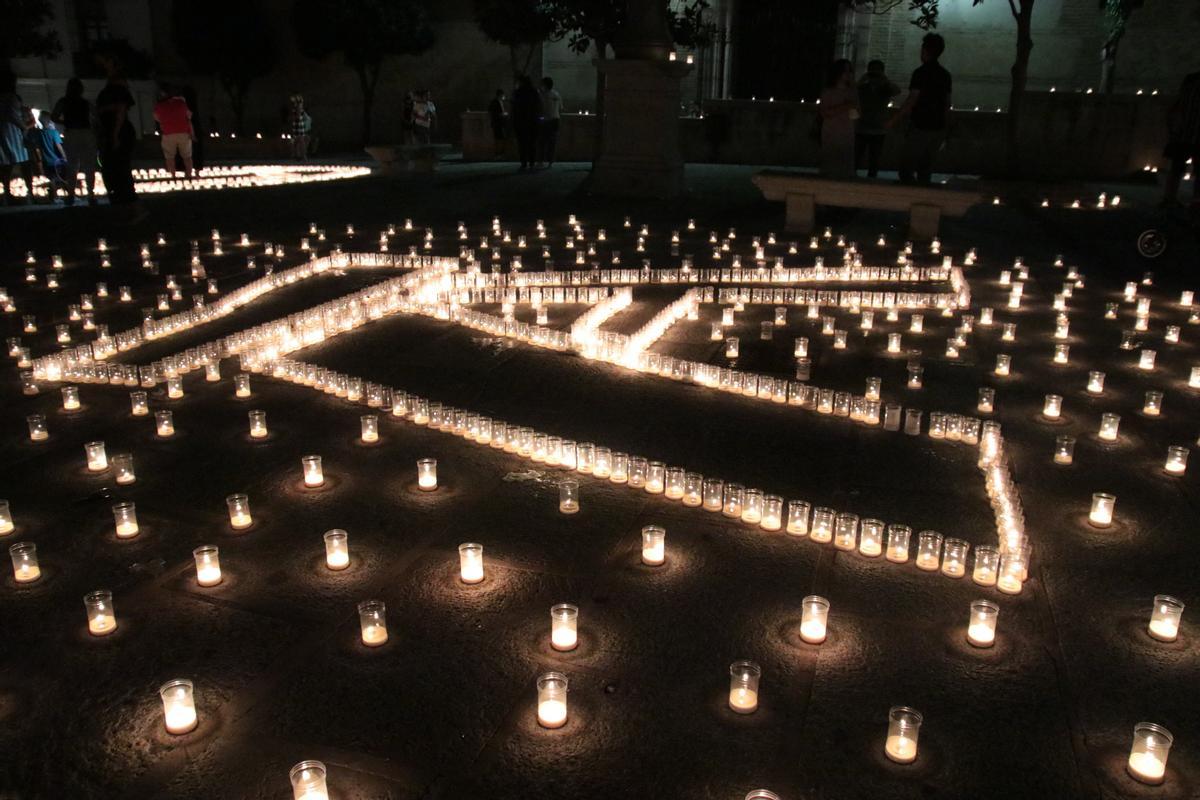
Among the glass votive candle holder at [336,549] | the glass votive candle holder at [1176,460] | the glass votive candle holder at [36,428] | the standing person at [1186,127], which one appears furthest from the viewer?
the standing person at [1186,127]

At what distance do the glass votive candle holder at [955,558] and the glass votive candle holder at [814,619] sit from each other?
2.20 ft

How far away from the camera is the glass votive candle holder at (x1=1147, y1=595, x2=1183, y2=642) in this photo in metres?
3.05

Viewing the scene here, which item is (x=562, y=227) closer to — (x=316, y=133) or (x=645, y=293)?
(x=645, y=293)

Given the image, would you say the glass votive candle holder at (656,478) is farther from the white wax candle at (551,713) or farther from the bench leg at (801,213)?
the bench leg at (801,213)

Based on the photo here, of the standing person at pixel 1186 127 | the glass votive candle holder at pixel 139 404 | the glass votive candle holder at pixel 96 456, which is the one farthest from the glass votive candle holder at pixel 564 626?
the standing person at pixel 1186 127

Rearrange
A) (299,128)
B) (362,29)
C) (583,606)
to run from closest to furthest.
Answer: (583,606) → (299,128) → (362,29)

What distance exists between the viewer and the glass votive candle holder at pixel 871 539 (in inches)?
141

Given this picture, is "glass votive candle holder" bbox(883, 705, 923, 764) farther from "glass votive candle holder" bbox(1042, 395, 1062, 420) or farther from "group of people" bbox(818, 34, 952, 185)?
"group of people" bbox(818, 34, 952, 185)

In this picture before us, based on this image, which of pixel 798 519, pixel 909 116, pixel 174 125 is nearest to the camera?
pixel 798 519

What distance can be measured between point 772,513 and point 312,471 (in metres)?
2.01

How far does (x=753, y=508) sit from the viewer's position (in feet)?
12.6

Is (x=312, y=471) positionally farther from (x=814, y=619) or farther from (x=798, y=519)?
(x=814, y=619)

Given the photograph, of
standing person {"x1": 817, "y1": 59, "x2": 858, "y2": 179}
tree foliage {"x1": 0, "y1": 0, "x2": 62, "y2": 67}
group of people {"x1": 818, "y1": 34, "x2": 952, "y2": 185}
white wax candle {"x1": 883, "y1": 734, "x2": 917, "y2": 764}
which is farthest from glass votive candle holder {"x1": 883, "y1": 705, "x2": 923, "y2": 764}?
tree foliage {"x1": 0, "y1": 0, "x2": 62, "y2": 67}

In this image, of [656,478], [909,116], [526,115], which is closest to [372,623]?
[656,478]
